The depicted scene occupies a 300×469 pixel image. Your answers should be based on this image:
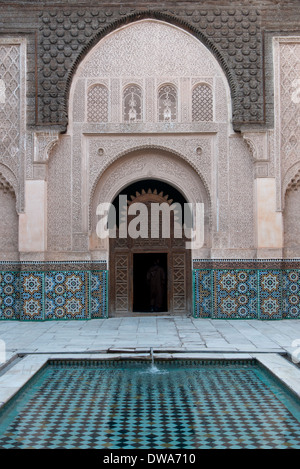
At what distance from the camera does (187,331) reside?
223 inches

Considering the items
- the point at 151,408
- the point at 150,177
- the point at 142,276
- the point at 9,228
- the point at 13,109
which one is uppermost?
the point at 13,109

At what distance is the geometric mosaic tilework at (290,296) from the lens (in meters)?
6.62

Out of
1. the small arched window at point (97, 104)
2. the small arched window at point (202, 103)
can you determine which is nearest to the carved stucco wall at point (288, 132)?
the small arched window at point (202, 103)

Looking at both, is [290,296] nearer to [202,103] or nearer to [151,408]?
[202,103]

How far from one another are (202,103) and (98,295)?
2660 millimetres

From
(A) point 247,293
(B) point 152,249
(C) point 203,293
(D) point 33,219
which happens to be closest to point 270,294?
(A) point 247,293

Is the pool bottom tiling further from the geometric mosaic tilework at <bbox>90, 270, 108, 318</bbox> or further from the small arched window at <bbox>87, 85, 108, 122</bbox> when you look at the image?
the small arched window at <bbox>87, 85, 108, 122</bbox>

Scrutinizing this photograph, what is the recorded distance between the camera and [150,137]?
22.1 feet

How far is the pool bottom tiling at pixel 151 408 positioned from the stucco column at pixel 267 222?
2.49m

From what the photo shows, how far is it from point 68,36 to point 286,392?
4.97m

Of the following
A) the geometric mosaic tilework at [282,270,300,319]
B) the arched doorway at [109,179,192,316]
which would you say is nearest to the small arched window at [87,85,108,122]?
the arched doorway at [109,179,192,316]

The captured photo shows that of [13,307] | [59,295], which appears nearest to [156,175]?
[59,295]

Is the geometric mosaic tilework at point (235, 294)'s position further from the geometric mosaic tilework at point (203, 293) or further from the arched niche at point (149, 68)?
the arched niche at point (149, 68)

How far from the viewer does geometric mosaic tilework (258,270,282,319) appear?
6512 millimetres
